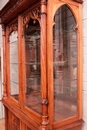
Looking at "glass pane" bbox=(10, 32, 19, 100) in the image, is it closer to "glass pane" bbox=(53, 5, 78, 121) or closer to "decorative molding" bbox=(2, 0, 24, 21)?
"decorative molding" bbox=(2, 0, 24, 21)

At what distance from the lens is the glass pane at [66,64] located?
4.44 feet

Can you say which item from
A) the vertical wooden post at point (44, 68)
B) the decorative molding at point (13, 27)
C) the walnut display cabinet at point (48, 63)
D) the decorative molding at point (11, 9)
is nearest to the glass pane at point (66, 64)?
the walnut display cabinet at point (48, 63)

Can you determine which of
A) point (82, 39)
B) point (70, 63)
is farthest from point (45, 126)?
point (82, 39)

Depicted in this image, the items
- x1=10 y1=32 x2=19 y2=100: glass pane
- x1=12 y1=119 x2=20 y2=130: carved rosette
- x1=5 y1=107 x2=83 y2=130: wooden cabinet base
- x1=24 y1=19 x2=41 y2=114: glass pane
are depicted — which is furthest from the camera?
x1=10 y1=32 x2=19 y2=100: glass pane

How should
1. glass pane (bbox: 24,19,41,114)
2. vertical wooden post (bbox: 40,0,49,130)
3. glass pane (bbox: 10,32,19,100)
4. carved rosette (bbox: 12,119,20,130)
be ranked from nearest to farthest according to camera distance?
vertical wooden post (bbox: 40,0,49,130)
glass pane (bbox: 24,19,41,114)
carved rosette (bbox: 12,119,20,130)
glass pane (bbox: 10,32,19,100)

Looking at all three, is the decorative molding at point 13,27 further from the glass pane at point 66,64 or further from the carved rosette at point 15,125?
the carved rosette at point 15,125

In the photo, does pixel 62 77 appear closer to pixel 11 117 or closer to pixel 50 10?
pixel 50 10

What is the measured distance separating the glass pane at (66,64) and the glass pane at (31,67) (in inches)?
9.0

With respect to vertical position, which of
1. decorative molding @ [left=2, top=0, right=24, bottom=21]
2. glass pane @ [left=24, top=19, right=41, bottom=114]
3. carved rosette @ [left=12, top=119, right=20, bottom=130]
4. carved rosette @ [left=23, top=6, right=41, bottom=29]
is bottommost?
carved rosette @ [left=12, top=119, right=20, bottom=130]

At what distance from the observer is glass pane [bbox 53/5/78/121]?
135cm

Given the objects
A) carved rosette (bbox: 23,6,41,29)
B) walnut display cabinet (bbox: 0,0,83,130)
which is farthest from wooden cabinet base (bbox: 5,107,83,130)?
carved rosette (bbox: 23,6,41,29)

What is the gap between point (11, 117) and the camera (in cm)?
201

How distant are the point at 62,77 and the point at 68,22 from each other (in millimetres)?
524

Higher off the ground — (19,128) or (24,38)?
(24,38)
